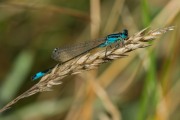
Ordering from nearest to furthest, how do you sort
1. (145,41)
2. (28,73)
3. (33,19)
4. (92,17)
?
(145,41) < (92,17) < (28,73) < (33,19)

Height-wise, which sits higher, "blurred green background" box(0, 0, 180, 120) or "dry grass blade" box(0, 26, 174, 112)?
"blurred green background" box(0, 0, 180, 120)

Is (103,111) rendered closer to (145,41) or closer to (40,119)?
(40,119)

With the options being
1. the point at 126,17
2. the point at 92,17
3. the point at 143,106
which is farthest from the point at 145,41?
the point at 126,17

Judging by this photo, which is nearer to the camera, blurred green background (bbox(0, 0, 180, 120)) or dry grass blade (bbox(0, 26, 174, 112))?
dry grass blade (bbox(0, 26, 174, 112))

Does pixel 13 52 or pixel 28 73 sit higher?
pixel 13 52

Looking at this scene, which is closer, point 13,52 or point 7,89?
point 7,89

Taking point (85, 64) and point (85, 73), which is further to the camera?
point (85, 73)

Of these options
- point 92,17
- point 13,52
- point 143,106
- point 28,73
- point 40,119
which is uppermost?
point 13,52

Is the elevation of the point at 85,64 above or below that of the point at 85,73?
below
